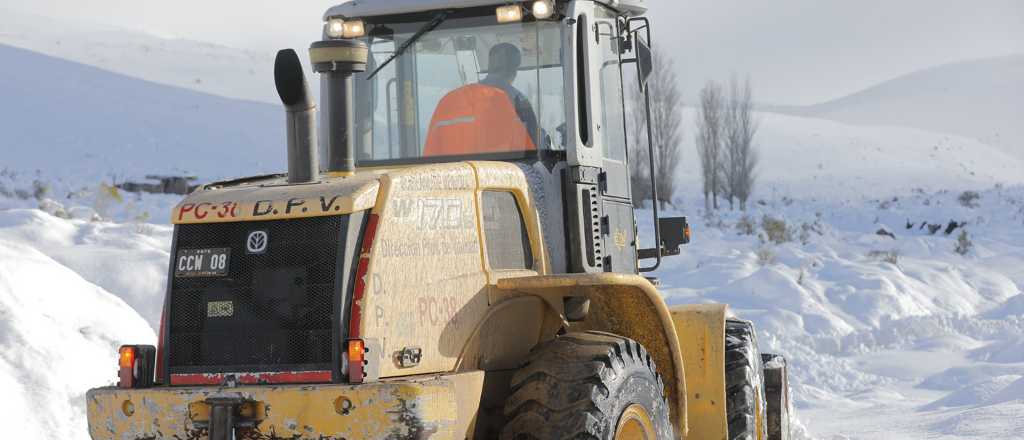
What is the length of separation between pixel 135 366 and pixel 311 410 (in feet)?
3.20

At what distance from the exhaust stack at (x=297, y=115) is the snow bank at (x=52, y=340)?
11.5ft

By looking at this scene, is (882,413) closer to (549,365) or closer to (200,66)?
(549,365)

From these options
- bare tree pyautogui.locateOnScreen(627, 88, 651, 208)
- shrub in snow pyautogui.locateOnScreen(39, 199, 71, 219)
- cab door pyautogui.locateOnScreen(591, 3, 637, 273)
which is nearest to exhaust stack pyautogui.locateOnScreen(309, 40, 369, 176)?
cab door pyautogui.locateOnScreen(591, 3, 637, 273)

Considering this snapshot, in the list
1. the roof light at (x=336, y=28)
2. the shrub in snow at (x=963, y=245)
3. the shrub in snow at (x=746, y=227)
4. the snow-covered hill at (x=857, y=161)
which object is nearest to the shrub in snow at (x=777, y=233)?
the shrub in snow at (x=746, y=227)

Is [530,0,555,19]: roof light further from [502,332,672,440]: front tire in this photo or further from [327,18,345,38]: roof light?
[502,332,672,440]: front tire

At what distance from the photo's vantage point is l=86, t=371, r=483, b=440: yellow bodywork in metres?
4.99

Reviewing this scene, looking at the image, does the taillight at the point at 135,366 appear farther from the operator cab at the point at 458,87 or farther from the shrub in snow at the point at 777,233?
the shrub in snow at the point at 777,233

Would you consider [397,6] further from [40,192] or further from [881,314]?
[40,192]

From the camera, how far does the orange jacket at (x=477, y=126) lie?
6453 millimetres

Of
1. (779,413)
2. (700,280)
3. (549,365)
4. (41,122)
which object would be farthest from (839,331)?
(41,122)

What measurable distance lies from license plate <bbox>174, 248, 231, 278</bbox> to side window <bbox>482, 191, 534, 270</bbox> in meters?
1.16

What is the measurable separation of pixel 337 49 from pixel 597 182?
1636mm

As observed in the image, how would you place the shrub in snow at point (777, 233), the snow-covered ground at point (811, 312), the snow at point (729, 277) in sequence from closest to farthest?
the snow-covered ground at point (811, 312) → the snow at point (729, 277) → the shrub in snow at point (777, 233)

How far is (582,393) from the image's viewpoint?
5.57 metres
